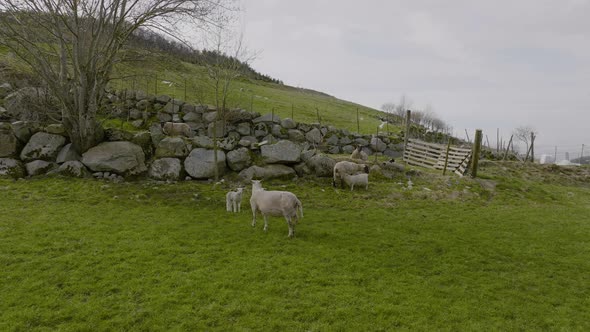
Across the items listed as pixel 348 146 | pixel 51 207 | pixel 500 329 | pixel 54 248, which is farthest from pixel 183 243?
pixel 348 146

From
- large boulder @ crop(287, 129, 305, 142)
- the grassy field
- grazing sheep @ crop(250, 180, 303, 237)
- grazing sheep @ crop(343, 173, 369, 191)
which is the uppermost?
large boulder @ crop(287, 129, 305, 142)

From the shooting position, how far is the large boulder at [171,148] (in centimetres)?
1614

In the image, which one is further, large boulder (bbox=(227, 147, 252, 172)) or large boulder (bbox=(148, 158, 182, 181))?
large boulder (bbox=(227, 147, 252, 172))

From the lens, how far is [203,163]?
52.7 ft

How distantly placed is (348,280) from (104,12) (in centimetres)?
1558

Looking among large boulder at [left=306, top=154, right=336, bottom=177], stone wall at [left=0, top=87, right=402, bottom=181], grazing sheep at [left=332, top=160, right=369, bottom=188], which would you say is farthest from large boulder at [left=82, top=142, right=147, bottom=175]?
grazing sheep at [left=332, top=160, right=369, bottom=188]

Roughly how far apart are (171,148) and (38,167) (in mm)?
5674

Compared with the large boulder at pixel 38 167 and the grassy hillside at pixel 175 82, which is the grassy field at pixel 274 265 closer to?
the large boulder at pixel 38 167

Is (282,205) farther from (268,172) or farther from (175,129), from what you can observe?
(175,129)

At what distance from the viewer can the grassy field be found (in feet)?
19.0

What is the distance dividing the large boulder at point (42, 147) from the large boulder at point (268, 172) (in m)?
8.76

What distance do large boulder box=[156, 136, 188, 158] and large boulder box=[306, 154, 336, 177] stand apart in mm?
6579

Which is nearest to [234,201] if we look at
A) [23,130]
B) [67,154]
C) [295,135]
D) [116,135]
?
[116,135]

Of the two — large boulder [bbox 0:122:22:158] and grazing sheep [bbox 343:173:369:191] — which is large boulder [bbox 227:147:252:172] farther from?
large boulder [bbox 0:122:22:158]
